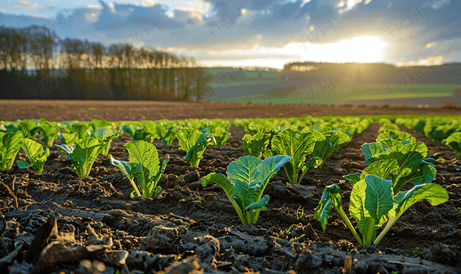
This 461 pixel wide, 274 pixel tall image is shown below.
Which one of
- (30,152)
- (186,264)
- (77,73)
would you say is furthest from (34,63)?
(186,264)

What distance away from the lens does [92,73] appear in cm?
4241

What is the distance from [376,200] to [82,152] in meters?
2.42

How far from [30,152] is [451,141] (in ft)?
16.9

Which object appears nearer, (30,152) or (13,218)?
(13,218)

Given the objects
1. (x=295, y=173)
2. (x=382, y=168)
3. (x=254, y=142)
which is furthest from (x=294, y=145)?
(x=382, y=168)

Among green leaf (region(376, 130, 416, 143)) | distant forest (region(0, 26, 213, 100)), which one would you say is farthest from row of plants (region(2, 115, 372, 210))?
distant forest (region(0, 26, 213, 100))

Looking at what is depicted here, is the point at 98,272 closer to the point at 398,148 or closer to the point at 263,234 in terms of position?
the point at 263,234

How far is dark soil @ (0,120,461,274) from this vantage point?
1112 mm

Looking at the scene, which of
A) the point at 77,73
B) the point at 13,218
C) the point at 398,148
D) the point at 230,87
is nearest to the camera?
the point at 13,218

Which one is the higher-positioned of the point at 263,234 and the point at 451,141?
the point at 451,141

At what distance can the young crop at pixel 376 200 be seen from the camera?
4.11 feet

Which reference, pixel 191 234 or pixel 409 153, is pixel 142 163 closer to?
pixel 191 234

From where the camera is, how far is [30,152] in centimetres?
244

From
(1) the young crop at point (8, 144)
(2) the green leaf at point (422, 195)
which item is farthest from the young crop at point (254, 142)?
(1) the young crop at point (8, 144)
